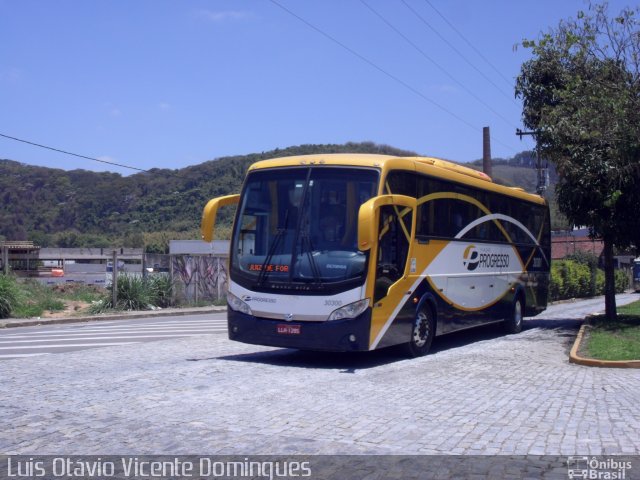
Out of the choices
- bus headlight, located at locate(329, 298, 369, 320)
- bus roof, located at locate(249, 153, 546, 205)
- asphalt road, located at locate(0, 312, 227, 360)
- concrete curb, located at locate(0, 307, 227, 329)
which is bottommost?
concrete curb, located at locate(0, 307, 227, 329)

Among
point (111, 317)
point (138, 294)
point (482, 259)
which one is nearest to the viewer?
point (482, 259)

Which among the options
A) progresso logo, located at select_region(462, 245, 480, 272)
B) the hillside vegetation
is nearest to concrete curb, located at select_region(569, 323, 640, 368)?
progresso logo, located at select_region(462, 245, 480, 272)

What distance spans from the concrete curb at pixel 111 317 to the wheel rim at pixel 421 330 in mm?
13862

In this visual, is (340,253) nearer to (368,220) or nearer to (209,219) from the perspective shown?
(368,220)

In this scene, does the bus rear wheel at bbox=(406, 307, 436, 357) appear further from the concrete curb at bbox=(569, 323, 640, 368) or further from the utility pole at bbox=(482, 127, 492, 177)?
the utility pole at bbox=(482, 127, 492, 177)

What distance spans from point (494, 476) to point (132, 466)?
3.10m

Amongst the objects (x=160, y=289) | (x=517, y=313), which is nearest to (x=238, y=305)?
(x=517, y=313)

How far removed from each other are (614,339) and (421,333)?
194 inches

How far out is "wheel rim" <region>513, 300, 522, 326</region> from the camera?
19.5m

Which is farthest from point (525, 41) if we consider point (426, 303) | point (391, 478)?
point (391, 478)

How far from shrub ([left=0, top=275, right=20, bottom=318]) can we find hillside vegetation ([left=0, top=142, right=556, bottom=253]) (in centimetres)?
3010

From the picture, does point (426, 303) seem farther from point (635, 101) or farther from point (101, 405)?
point (635, 101)

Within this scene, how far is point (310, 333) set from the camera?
11844mm

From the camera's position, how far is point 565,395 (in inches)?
393
